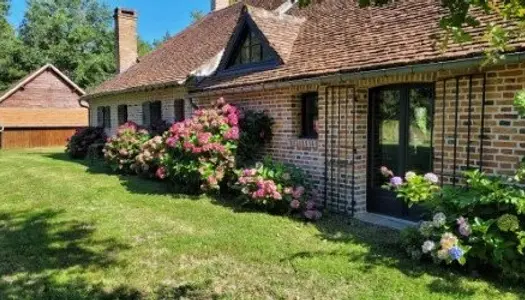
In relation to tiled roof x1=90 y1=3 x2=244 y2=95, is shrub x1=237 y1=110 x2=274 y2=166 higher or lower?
lower

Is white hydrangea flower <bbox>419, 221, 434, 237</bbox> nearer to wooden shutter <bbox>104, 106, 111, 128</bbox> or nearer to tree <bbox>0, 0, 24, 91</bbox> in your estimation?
wooden shutter <bbox>104, 106, 111, 128</bbox>

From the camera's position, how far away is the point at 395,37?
301 inches

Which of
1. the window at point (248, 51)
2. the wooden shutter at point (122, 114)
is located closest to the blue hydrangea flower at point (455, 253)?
the window at point (248, 51)

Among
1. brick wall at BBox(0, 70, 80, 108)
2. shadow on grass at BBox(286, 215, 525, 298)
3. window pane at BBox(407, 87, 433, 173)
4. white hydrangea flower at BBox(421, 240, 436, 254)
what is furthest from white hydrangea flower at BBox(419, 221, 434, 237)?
brick wall at BBox(0, 70, 80, 108)

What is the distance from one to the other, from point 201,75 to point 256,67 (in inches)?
90.1

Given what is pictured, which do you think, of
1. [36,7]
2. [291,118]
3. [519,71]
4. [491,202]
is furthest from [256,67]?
[36,7]

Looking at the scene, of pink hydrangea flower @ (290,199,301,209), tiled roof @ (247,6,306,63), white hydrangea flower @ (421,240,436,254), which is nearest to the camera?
white hydrangea flower @ (421,240,436,254)

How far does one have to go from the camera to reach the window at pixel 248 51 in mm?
10379

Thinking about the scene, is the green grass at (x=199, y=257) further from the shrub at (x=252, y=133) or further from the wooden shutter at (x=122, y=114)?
the wooden shutter at (x=122, y=114)

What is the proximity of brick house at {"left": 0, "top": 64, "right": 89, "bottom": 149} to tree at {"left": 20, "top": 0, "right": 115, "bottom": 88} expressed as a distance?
30.5ft

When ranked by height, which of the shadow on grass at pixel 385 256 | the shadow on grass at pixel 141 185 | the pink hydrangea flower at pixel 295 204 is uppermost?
the pink hydrangea flower at pixel 295 204

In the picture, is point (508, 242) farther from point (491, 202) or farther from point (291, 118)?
point (291, 118)

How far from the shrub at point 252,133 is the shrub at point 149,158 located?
7.96 feet

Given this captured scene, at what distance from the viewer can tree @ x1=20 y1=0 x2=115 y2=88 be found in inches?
1683
